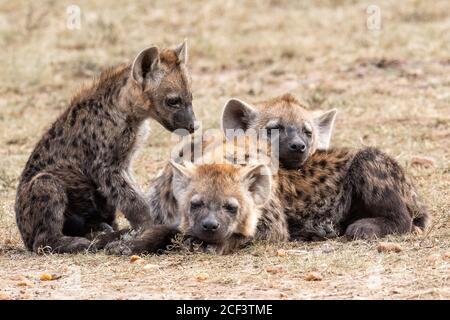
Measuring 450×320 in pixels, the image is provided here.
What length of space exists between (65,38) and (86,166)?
7.05 meters

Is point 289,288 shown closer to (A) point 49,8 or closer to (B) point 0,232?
(B) point 0,232

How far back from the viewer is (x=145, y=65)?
6789 millimetres

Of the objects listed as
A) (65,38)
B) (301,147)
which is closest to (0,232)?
(301,147)

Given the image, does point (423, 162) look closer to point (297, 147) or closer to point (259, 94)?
point (297, 147)

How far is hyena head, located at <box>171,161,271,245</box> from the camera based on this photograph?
19.5 feet

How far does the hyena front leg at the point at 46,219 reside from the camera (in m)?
6.28

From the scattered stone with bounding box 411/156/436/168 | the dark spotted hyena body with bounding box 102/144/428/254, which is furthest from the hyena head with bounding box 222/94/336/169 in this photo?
the scattered stone with bounding box 411/156/436/168

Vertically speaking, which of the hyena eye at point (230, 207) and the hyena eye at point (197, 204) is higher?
the hyena eye at point (197, 204)

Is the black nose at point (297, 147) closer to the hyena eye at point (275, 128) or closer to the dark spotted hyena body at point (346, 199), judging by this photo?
the dark spotted hyena body at point (346, 199)

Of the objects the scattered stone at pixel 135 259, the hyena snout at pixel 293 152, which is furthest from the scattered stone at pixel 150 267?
the hyena snout at pixel 293 152

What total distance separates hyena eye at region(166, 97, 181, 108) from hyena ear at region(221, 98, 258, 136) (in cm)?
70

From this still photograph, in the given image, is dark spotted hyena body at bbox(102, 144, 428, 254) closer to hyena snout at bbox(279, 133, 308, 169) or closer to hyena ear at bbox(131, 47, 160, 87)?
hyena snout at bbox(279, 133, 308, 169)

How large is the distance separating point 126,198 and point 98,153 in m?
0.33
